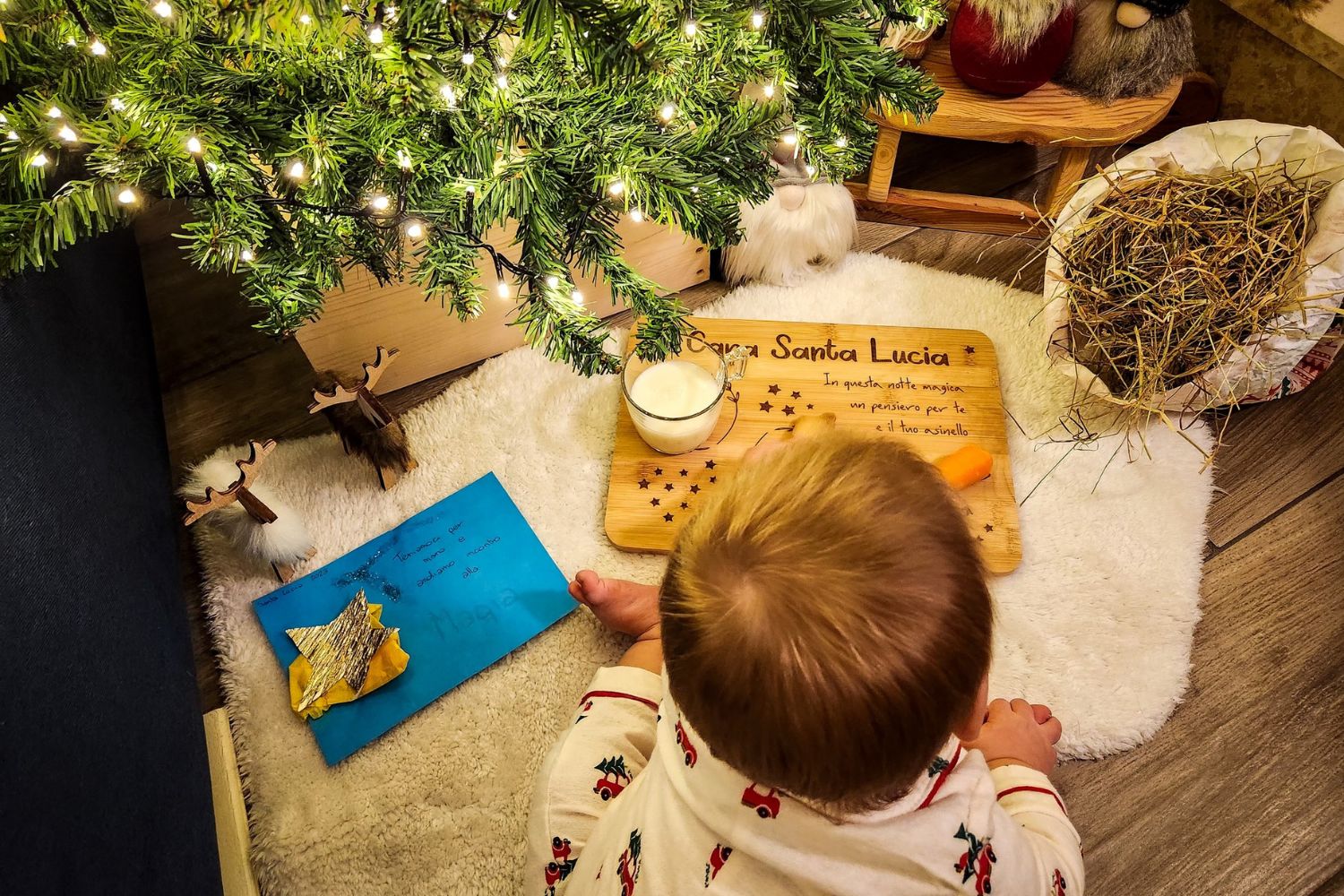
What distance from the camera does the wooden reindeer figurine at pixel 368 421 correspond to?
93 centimetres

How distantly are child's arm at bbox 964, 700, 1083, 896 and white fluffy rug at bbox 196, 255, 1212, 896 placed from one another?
7 centimetres

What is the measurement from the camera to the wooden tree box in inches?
39.6

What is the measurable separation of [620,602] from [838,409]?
1.25 ft

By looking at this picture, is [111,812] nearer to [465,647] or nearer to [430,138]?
[465,647]

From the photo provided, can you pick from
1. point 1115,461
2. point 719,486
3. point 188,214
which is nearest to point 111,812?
point 719,486

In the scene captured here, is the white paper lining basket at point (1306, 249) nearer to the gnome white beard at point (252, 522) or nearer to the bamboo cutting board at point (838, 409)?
the bamboo cutting board at point (838, 409)

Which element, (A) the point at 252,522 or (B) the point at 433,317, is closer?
(A) the point at 252,522

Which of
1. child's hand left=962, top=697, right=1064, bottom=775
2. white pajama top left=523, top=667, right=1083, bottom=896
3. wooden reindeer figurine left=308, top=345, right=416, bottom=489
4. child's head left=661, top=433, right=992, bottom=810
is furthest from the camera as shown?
wooden reindeer figurine left=308, top=345, right=416, bottom=489

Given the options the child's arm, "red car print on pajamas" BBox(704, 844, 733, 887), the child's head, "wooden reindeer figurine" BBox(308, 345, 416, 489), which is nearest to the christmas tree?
"wooden reindeer figurine" BBox(308, 345, 416, 489)

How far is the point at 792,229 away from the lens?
1.14 meters

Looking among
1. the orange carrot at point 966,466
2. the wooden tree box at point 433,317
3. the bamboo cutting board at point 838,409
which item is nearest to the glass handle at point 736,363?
the bamboo cutting board at point 838,409

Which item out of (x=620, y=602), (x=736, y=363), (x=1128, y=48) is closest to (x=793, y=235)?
(x=736, y=363)

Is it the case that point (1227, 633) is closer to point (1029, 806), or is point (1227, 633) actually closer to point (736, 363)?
point (1029, 806)

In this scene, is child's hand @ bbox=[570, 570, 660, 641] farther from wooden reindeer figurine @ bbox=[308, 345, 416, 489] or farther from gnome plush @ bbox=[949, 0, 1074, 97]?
gnome plush @ bbox=[949, 0, 1074, 97]
